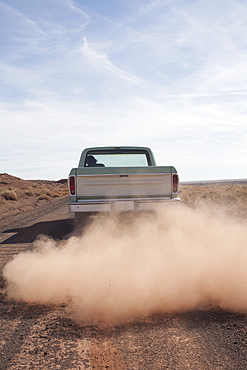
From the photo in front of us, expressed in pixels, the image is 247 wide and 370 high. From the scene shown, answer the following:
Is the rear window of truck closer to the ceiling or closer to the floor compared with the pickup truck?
closer to the ceiling

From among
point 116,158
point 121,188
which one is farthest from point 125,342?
point 116,158

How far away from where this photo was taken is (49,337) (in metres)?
3.45

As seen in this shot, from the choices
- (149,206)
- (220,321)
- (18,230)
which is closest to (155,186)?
(149,206)

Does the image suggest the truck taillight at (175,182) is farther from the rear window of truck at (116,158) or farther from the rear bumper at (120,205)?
the rear window of truck at (116,158)

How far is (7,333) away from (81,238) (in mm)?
2954

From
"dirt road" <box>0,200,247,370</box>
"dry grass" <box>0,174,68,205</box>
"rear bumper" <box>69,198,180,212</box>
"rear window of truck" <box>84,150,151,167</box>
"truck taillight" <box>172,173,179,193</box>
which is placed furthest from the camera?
"dry grass" <box>0,174,68,205</box>

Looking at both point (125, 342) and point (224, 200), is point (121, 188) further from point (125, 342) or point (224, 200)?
A: point (224, 200)

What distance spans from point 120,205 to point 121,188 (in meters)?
0.31

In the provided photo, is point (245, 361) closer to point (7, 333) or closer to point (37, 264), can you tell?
point (7, 333)

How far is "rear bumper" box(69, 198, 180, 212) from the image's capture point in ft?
20.1

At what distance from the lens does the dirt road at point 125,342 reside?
9.42 ft

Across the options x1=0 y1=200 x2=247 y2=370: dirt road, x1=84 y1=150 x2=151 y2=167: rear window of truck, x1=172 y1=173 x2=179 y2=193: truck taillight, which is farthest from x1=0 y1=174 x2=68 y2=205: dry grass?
x1=0 y1=200 x2=247 y2=370: dirt road

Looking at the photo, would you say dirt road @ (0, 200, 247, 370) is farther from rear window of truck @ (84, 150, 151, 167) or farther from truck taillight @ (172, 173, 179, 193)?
rear window of truck @ (84, 150, 151, 167)

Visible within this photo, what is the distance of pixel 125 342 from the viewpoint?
3.25 m
